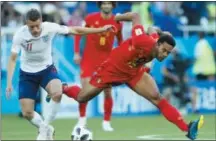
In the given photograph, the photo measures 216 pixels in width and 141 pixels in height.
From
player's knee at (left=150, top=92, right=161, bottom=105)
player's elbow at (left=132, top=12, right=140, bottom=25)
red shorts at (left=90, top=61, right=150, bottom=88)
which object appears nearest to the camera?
player's elbow at (left=132, top=12, right=140, bottom=25)

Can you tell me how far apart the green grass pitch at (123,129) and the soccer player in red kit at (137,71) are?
241 cm

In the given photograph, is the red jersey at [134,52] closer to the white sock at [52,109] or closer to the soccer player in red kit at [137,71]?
the soccer player in red kit at [137,71]

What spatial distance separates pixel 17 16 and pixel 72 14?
1.41 m

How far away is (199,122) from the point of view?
1263 centimetres

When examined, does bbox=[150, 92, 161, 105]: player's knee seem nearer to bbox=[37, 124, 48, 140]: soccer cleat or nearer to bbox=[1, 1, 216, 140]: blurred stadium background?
bbox=[37, 124, 48, 140]: soccer cleat

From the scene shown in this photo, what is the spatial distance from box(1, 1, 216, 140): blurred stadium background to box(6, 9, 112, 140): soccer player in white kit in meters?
5.82

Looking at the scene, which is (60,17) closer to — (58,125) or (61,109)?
(61,109)

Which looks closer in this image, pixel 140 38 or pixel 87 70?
pixel 140 38

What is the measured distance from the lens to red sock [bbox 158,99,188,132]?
504 inches

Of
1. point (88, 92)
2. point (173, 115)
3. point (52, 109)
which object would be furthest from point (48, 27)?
point (173, 115)

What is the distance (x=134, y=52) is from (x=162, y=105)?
3.02ft

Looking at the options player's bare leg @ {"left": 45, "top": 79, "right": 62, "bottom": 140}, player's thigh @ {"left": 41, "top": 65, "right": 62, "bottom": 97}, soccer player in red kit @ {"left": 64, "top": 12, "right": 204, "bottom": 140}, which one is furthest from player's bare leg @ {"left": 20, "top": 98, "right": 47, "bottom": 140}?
soccer player in red kit @ {"left": 64, "top": 12, "right": 204, "bottom": 140}

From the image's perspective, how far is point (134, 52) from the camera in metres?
12.8

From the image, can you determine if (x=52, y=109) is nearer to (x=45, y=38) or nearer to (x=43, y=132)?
(x=43, y=132)
